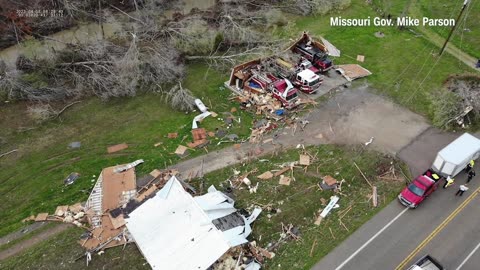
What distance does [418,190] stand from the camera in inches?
724

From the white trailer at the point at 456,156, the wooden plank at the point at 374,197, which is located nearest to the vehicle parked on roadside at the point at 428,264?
the wooden plank at the point at 374,197

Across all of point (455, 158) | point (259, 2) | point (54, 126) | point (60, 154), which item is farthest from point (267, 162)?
point (259, 2)

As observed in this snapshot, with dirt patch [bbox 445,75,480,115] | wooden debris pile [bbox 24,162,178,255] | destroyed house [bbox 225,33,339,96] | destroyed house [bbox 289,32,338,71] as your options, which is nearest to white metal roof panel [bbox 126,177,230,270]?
wooden debris pile [bbox 24,162,178,255]

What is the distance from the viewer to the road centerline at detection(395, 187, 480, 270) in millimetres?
16500

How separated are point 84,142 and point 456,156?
1936cm

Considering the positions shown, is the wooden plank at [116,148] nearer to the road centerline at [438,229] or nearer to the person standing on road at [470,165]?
the road centerline at [438,229]

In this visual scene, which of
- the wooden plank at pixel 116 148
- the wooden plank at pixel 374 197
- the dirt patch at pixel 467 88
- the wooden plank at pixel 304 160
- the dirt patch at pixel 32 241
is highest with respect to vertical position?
the dirt patch at pixel 467 88

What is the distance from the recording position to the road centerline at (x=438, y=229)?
16500 millimetres

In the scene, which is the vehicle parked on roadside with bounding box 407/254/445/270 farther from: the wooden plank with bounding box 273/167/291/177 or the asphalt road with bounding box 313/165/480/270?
the wooden plank with bounding box 273/167/291/177

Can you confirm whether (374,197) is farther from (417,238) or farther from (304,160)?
(304,160)

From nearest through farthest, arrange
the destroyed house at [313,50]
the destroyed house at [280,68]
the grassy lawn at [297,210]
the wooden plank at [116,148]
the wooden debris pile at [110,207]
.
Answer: the grassy lawn at [297,210], the wooden debris pile at [110,207], the wooden plank at [116,148], the destroyed house at [280,68], the destroyed house at [313,50]

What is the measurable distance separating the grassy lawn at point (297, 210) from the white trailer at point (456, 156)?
2000 mm

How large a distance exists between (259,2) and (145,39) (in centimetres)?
1138

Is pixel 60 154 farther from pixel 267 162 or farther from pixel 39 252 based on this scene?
pixel 267 162
